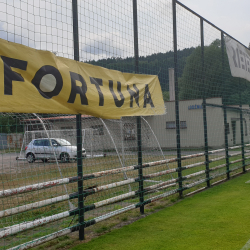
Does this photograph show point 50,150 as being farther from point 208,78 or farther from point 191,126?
point 208,78

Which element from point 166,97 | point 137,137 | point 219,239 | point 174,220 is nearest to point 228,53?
point 166,97

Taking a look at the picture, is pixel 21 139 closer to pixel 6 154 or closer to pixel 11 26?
pixel 6 154

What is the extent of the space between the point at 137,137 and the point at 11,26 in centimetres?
293

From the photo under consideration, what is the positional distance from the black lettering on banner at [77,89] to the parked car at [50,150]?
113 cm

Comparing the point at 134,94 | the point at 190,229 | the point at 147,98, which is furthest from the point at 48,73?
the point at 190,229

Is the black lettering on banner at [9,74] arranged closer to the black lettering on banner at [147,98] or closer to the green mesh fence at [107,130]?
the green mesh fence at [107,130]

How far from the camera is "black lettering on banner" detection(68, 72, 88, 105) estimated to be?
157 inches

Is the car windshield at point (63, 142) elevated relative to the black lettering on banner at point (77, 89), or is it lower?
A: lower

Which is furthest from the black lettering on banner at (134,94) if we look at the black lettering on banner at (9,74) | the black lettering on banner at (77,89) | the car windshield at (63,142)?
the black lettering on banner at (9,74)

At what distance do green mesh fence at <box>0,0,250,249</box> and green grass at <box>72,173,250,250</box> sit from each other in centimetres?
40

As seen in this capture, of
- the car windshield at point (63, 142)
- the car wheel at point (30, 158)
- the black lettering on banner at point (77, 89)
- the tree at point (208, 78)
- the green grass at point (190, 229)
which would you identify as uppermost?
the tree at point (208, 78)

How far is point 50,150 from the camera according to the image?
20.0 ft

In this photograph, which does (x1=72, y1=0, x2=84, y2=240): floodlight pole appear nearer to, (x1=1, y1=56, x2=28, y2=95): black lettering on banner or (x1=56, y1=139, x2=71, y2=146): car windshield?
(x1=1, y1=56, x2=28, y2=95): black lettering on banner

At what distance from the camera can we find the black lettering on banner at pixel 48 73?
3.58 metres
